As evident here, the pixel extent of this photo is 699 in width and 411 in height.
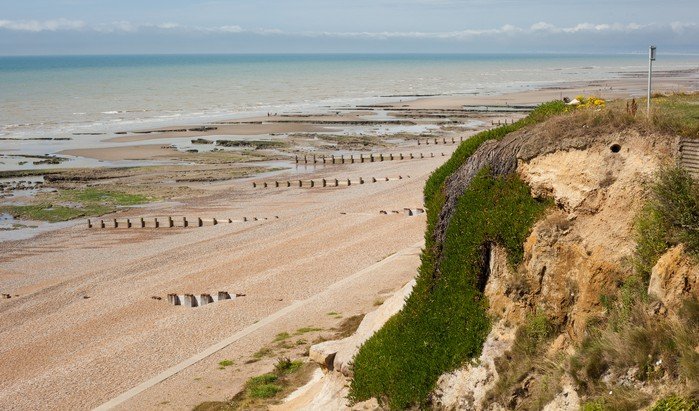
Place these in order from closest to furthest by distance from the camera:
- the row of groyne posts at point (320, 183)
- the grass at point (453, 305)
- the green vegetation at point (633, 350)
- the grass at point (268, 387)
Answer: the green vegetation at point (633, 350)
the grass at point (453, 305)
the grass at point (268, 387)
the row of groyne posts at point (320, 183)

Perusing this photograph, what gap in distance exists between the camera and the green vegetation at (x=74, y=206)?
37.2 metres

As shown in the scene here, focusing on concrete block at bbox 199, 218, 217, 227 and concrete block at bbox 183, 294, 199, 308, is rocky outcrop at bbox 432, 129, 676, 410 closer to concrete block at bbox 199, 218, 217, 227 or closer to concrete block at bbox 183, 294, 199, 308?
concrete block at bbox 183, 294, 199, 308

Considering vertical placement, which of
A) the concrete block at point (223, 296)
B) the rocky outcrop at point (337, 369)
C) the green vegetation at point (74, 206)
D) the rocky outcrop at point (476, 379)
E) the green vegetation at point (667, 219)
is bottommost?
the green vegetation at point (74, 206)

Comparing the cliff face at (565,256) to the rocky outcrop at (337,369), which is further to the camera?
the rocky outcrop at (337,369)

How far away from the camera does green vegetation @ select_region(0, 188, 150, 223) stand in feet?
122

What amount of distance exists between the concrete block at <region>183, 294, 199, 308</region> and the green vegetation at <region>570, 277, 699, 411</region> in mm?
14278

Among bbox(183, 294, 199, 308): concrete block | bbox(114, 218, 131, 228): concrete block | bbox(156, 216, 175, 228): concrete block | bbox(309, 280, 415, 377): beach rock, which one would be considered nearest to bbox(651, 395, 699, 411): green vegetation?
bbox(309, 280, 415, 377): beach rock

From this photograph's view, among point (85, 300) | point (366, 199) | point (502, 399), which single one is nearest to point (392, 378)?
point (502, 399)

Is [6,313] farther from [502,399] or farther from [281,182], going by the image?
[281,182]

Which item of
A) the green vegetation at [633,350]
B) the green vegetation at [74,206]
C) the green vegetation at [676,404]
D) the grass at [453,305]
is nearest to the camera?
the green vegetation at [676,404]

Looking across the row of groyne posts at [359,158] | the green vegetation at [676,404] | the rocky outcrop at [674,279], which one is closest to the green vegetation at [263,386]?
the rocky outcrop at [674,279]

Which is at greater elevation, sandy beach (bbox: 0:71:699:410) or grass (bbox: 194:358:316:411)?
grass (bbox: 194:358:316:411)

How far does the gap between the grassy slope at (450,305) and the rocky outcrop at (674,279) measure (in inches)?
84.3

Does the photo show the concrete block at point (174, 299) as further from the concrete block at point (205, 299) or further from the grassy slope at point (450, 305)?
the grassy slope at point (450, 305)
